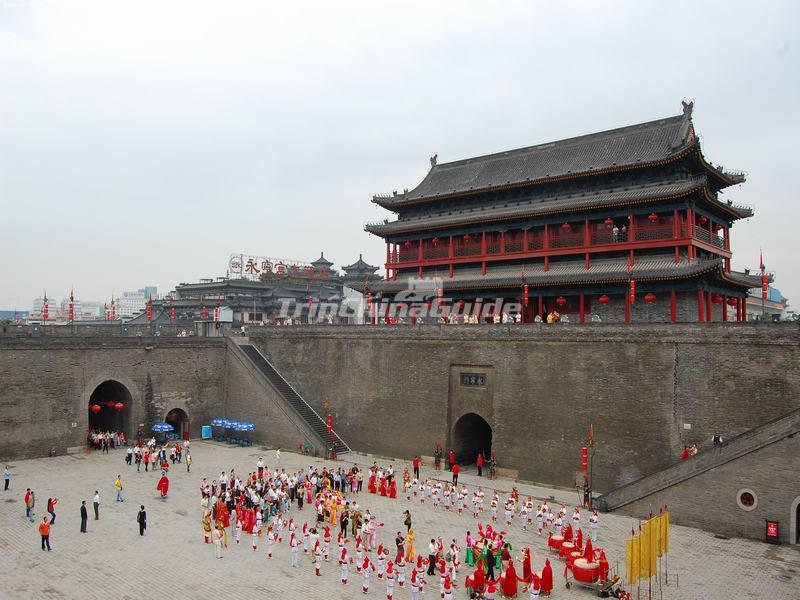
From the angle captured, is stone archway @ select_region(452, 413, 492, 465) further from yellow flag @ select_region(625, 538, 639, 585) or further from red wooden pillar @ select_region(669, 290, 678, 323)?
yellow flag @ select_region(625, 538, 639, 585)

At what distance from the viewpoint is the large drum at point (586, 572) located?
16.1 m

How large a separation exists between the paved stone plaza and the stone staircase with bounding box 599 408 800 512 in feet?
3.04

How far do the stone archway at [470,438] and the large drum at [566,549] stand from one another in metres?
11.6

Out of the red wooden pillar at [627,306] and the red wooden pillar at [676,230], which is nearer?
the red wooden pillar at [676,230]

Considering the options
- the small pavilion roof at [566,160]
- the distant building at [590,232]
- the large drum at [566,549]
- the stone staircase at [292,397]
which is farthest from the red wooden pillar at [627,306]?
the stone staircase at [292,397]

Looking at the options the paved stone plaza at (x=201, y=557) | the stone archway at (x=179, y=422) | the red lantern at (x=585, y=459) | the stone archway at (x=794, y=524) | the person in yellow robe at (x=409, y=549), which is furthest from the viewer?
the stone archway at (x=179, y=422)

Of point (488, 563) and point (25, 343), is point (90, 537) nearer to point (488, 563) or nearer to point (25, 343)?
point (488, 563)

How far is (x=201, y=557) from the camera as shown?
18.0 m

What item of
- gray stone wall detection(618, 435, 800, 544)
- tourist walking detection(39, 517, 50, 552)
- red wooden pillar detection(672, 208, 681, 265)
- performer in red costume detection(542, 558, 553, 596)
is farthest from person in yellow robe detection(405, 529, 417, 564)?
red wooden pillar detection(672, 208, 681, 265)

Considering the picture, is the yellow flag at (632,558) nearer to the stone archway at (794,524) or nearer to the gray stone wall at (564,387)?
the stone archway at (794,524)

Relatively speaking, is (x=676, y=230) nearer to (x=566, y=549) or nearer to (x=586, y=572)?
(x=566, y=549)

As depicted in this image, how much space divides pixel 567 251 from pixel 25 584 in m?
24.7

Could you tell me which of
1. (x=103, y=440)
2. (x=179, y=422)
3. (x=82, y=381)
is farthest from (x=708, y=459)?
(x=82, y=381)

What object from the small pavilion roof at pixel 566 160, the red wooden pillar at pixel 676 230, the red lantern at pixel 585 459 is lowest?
the red lantern at pixel 585 459
